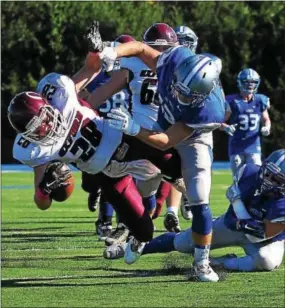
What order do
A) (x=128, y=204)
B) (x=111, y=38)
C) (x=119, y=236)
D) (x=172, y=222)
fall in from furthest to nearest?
(x=111, y=38)
(x=172, y=222)
(x=119, y=236)
(x=128, y=204)

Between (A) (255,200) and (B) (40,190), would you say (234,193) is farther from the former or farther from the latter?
(B) (40,190)

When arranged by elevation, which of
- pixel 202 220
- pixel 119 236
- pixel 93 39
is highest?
pixel 93 39

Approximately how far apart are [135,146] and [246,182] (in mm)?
659

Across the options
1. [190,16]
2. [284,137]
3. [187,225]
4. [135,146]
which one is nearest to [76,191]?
[187,225]

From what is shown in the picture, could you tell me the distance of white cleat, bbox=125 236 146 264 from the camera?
18.9 feet

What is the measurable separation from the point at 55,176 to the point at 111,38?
1730 cm

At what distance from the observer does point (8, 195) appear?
39.1 feet

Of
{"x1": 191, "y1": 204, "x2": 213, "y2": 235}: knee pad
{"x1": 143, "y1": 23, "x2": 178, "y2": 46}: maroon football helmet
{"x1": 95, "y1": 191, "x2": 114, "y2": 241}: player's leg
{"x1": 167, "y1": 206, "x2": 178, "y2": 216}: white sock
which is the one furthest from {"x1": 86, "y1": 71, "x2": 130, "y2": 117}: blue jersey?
{"x1": 191, "y1": 204, "x2": 213, "y2": 235}: knee pad

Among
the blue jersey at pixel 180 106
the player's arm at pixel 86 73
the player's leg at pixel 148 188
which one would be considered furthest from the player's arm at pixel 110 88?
the blue jersey at pixel 180 106

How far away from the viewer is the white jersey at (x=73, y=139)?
5.09 metres

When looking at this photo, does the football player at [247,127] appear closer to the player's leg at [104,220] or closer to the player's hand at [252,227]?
the player's leg at [104,220]

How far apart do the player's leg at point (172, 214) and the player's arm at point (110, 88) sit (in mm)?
1260

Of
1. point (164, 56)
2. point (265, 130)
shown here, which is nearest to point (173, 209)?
point (164, 56)

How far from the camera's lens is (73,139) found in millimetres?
5102
